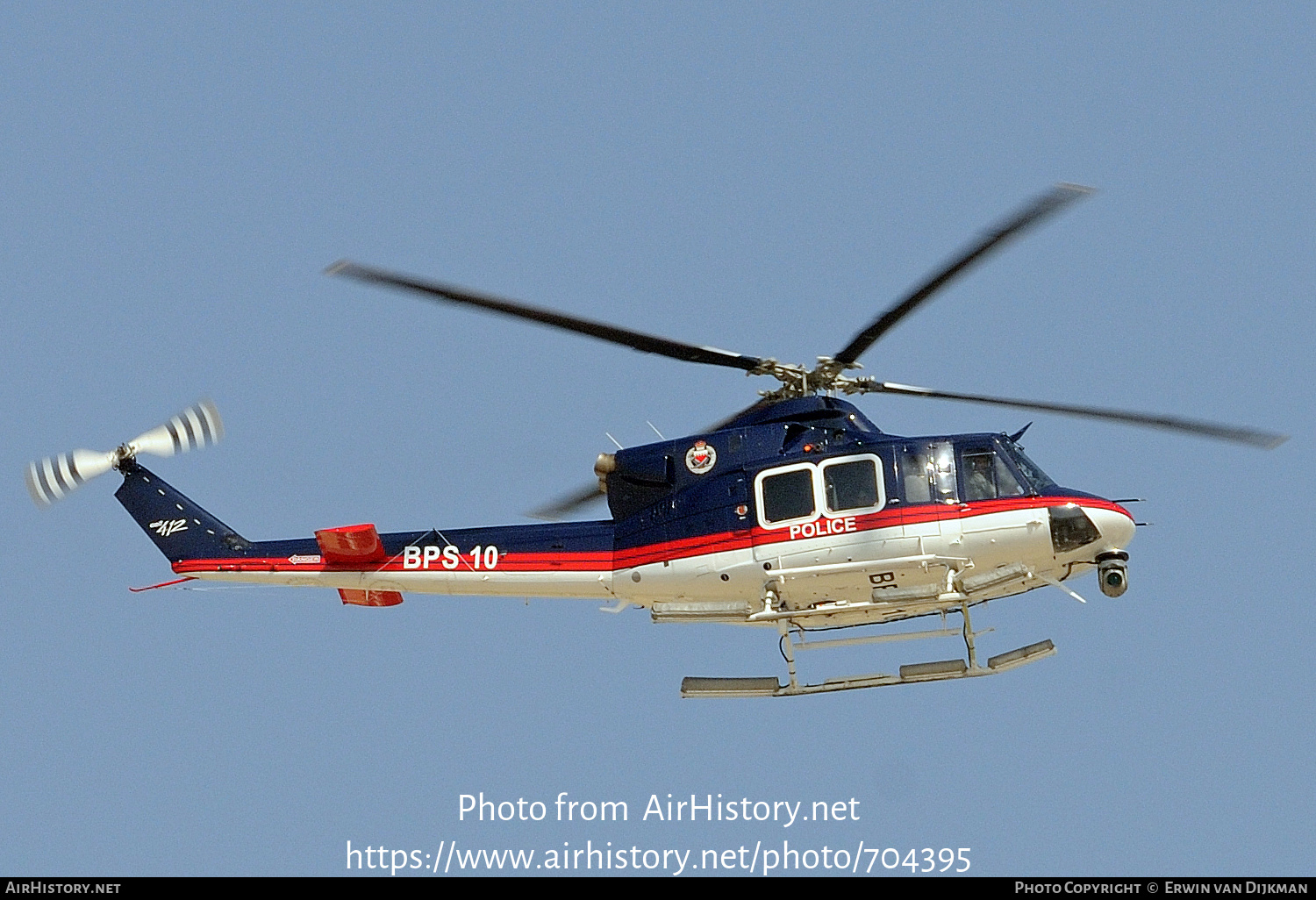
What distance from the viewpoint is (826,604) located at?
16891 millimetres

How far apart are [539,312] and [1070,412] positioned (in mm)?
5196

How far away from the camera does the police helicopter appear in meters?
16.5

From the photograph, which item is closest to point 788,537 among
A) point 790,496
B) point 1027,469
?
point 790,496

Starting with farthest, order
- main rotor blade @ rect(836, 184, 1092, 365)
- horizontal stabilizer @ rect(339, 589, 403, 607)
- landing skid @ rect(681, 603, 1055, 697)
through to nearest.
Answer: horizontal stabilizer @ rect(339, 589, 403, 607) < landing skid @ rect(681, 603, 1055, 697) < main rotor blade @ rect(836, 184, 1092, 365)

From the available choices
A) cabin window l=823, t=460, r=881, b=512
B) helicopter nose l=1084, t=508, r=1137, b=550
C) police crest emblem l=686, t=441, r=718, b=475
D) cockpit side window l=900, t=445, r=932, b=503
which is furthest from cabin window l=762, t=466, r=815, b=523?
helicopter nose l=1084, t=508, r=1137, b=550

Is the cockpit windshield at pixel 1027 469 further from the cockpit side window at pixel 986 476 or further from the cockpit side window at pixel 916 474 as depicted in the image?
the cockpit side window at pixel 916 474

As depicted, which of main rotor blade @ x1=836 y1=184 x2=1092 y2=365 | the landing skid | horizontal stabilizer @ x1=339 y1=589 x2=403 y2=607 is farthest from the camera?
horizontal stabilizer @ x1=339 y1=589 x2=403 y2=607

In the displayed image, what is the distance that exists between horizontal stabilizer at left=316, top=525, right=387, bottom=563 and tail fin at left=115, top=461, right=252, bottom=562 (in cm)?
96

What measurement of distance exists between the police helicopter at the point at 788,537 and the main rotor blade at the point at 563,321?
3cm

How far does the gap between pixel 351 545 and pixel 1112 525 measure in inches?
301

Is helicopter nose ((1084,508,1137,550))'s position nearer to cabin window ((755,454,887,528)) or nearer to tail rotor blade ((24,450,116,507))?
cabin window ((755,454,887,528))

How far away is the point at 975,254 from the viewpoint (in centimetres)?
1461

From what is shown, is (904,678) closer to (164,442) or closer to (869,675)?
(869,675)

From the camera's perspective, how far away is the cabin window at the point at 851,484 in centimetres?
1673
